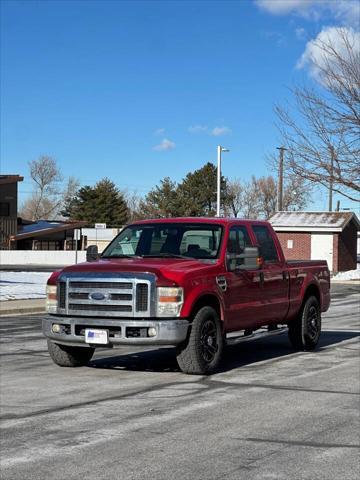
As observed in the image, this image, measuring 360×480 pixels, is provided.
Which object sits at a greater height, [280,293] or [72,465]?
[280,293]

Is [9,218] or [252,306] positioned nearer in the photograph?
[252,306]

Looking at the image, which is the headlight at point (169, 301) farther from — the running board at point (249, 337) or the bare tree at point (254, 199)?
the bare tree at point (254, 199)

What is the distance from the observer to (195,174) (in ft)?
275

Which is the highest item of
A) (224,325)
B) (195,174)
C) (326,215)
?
(195,174)

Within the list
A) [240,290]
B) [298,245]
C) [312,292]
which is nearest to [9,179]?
[298,245]

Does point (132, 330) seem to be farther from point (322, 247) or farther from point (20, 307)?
point (322, 247)

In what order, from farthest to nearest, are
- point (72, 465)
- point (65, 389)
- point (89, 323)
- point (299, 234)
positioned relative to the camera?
1. point (299, 234)
2. point (89, 323)
3. point (65, 389)
4. point (72, 465)

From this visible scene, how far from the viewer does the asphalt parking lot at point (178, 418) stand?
525 centimetres

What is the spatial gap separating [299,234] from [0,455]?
41.7 m

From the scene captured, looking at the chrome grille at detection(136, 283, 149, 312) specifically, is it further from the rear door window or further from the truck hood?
the rear door window

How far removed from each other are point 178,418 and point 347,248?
41.8 meters

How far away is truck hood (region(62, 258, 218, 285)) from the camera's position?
848 cm

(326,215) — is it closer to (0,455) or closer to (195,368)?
(195,368)

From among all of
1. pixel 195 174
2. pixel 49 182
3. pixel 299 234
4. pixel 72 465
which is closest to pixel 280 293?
pixel 72 465
